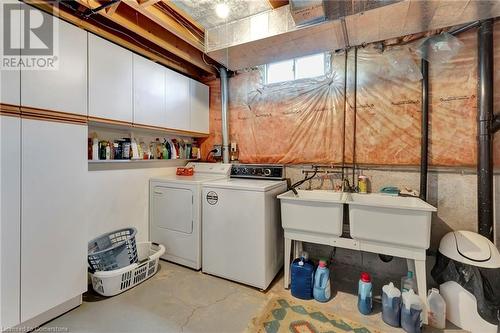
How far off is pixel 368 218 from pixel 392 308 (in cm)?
67

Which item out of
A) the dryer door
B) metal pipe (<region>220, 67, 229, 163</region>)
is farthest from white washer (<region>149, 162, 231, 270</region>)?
metal pipe (<region>220, 67, 229, 163</region>)

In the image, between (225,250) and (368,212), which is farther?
(225,250)

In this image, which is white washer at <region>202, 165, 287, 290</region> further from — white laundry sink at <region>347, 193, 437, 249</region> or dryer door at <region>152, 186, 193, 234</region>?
white laundry sink at <region>347, 193, 437, 249</region>

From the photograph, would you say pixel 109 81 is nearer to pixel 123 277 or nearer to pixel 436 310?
pixel 123 277

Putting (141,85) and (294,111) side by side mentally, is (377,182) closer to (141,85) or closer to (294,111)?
(294,111)

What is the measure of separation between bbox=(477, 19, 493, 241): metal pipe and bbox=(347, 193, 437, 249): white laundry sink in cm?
53

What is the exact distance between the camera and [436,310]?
1.68 meters

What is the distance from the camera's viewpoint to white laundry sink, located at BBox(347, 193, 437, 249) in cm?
165

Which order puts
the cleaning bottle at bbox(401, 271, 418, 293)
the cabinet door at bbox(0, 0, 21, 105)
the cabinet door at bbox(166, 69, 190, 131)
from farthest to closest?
1. the cabinet door at bbox(166, 69, 190, 131)
2. the cleaning bottle at bbox(401, 271, 418, 293)
3. the cabinet door at bbox(0, 0, 21, 105)

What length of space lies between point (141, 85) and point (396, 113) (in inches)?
103

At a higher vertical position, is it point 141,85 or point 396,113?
point 141,85

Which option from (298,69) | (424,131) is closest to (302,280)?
(424,131)

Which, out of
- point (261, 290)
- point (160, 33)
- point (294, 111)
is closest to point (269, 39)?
point (294, 111)

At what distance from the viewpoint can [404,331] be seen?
5.40 feet
